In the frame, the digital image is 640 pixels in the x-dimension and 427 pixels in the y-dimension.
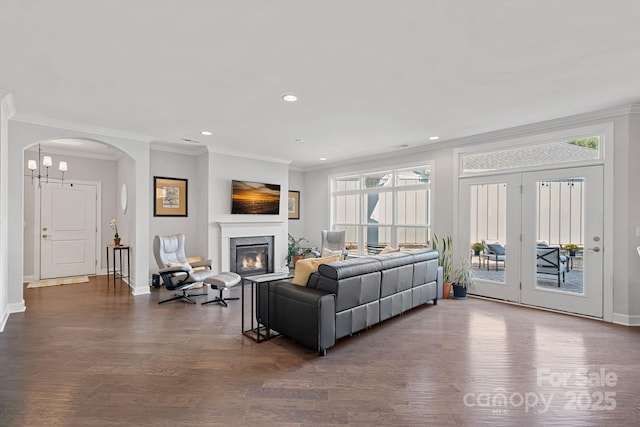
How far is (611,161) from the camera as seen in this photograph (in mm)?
3869

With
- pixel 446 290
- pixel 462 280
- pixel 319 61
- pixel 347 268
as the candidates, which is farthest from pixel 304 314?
pixel 462 280

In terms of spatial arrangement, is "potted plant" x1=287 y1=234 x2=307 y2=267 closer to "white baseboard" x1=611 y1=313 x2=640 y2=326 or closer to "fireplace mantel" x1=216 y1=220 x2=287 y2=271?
"fireplace mantel" x1=216 y1=220 x2=287 y2=271

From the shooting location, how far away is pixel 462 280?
5.15 metres

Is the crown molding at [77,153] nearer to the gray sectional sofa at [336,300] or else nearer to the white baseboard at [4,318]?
the white baseboard at [4,318]

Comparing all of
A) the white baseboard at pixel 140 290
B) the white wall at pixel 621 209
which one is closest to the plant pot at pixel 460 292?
the white wall at pixel 621 209

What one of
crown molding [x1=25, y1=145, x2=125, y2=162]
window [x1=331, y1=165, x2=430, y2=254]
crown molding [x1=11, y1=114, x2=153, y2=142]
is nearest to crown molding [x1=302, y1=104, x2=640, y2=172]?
window [x1=331, y1=165, x2=430, y2=254]

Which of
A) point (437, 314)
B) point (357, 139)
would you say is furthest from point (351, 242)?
point (437, 314)

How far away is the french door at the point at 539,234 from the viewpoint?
4.06 m

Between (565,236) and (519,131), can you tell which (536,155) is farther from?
(565,236)

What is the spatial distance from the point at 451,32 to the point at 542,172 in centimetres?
319

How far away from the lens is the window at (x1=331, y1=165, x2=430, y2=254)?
6.10 meters

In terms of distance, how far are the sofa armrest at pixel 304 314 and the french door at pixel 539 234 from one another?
323 cm

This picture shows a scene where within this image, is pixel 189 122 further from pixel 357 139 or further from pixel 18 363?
pixel 18 363

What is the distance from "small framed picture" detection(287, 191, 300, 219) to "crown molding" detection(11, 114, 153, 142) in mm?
3724
